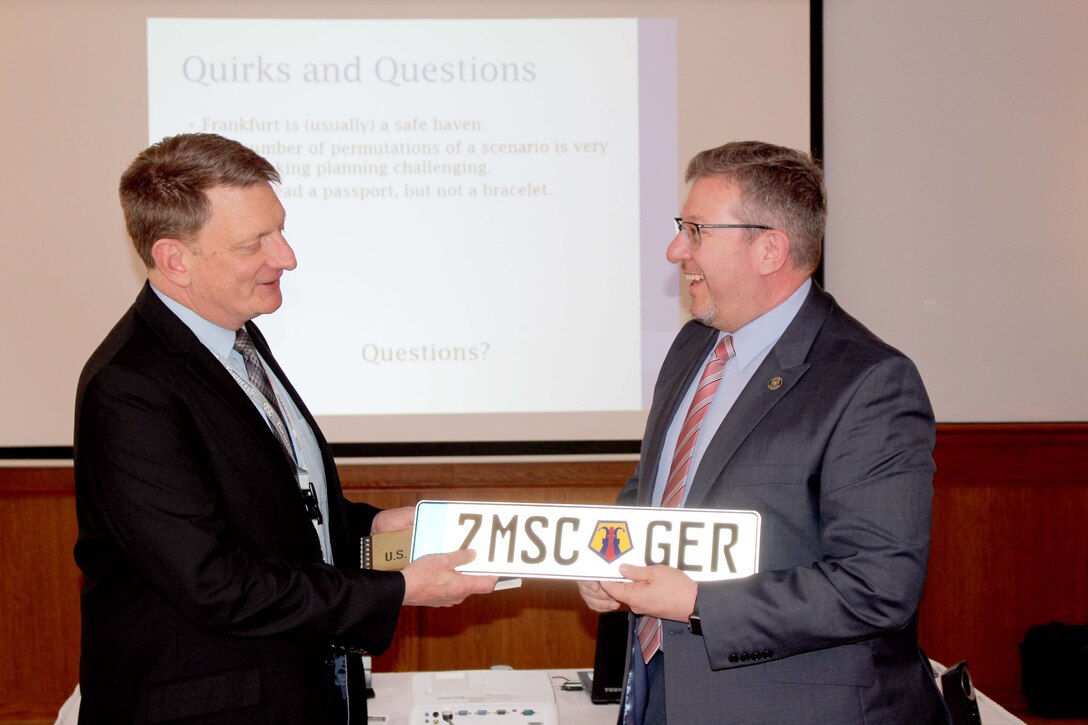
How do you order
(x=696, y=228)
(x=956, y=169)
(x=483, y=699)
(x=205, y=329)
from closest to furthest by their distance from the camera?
(x=205, y=329)
(x=696, y=228)
(x=483, y=699)
(x=956, y=169)

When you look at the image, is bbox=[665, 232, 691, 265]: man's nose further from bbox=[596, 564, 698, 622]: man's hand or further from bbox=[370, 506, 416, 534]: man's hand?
bbox=[370, 506, 416, 534]: man's hand

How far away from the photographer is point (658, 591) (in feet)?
6.23

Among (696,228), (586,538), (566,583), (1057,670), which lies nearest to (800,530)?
(586,538)

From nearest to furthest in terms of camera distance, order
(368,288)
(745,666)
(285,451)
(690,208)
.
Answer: (745,666) < (285,451) < (690,208) < (368,288)

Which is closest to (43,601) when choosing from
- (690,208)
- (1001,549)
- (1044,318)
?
(690,208)

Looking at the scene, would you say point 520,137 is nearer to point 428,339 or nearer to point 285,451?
point 428,339

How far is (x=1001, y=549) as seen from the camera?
4.66 meters

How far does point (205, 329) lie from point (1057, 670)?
4059 mm

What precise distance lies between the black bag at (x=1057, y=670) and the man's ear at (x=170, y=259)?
13.4 feet

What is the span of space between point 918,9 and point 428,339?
273cm

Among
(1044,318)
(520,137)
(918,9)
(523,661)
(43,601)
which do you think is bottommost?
(523,661)

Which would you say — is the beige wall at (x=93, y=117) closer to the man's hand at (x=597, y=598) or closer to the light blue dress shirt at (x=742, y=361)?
the light blue dress shirt at (x=742, y=361)

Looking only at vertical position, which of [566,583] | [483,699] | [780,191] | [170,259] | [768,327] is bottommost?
[566,583]

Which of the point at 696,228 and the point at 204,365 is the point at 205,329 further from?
the point at 696,228
